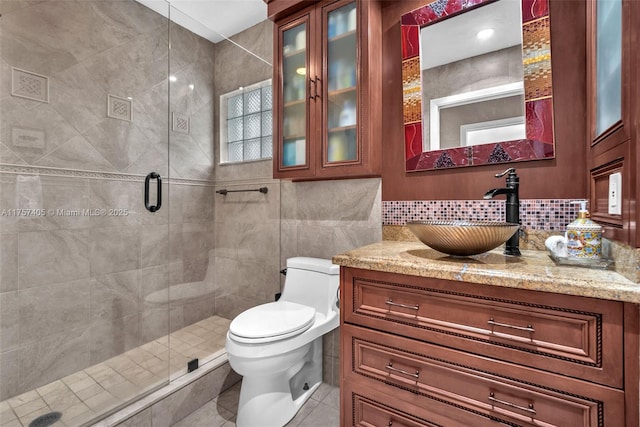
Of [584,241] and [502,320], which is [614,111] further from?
[502,320]

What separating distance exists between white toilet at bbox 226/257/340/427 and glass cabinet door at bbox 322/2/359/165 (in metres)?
0.67

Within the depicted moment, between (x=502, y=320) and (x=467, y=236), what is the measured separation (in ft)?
0.85

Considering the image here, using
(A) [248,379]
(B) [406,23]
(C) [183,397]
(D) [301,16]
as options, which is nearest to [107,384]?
(C) [183,397]

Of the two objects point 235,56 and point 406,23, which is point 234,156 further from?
point 406,23

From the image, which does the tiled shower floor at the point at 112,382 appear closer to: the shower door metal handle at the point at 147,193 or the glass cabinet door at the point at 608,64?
the shower door metal handle at the point at 147,193

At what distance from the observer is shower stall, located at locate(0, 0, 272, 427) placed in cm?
149

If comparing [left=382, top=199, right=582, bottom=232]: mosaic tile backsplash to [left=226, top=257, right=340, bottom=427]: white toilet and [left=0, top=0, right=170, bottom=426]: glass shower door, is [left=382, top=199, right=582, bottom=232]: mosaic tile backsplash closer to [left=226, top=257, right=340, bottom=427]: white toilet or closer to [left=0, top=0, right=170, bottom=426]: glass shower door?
[left=226, top=257, right=340, bottom=427]: white toilet

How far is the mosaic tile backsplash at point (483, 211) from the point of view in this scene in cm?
115

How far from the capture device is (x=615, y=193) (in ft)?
2.63

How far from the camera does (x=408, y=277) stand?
92 cm

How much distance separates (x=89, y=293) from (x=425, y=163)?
2116 mm

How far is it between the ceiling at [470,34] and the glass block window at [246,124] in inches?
47.9

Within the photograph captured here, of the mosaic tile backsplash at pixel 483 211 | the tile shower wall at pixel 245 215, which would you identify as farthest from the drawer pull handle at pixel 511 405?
the tile shower wall at pixel 245 215

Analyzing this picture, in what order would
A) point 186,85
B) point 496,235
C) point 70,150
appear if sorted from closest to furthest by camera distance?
point 496,235 < point 70,150 < point 186,85
